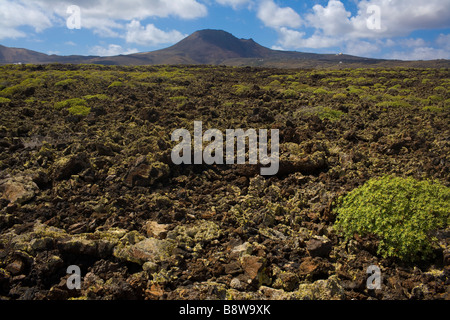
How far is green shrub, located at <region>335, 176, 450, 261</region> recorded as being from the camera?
18.2 ft

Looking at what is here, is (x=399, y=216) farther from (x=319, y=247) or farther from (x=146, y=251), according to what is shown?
(x=146, y=251)

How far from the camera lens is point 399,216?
19.1ft

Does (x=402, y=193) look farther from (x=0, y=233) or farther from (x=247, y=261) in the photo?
(x=0, y=233)

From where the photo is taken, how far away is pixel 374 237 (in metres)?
6.21

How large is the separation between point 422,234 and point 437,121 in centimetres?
1250

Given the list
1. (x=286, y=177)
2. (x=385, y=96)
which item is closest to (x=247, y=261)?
(x=286, y=177)

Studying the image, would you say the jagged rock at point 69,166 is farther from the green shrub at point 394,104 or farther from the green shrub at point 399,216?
the green shrub at point 394,104

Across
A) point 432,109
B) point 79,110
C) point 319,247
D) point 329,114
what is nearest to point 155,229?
point 319,247

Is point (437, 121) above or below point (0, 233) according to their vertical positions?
above

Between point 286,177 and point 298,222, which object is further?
point 286,177

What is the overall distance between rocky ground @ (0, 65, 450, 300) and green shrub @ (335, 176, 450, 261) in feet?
0.93

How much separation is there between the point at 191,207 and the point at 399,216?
4820 millimetres
